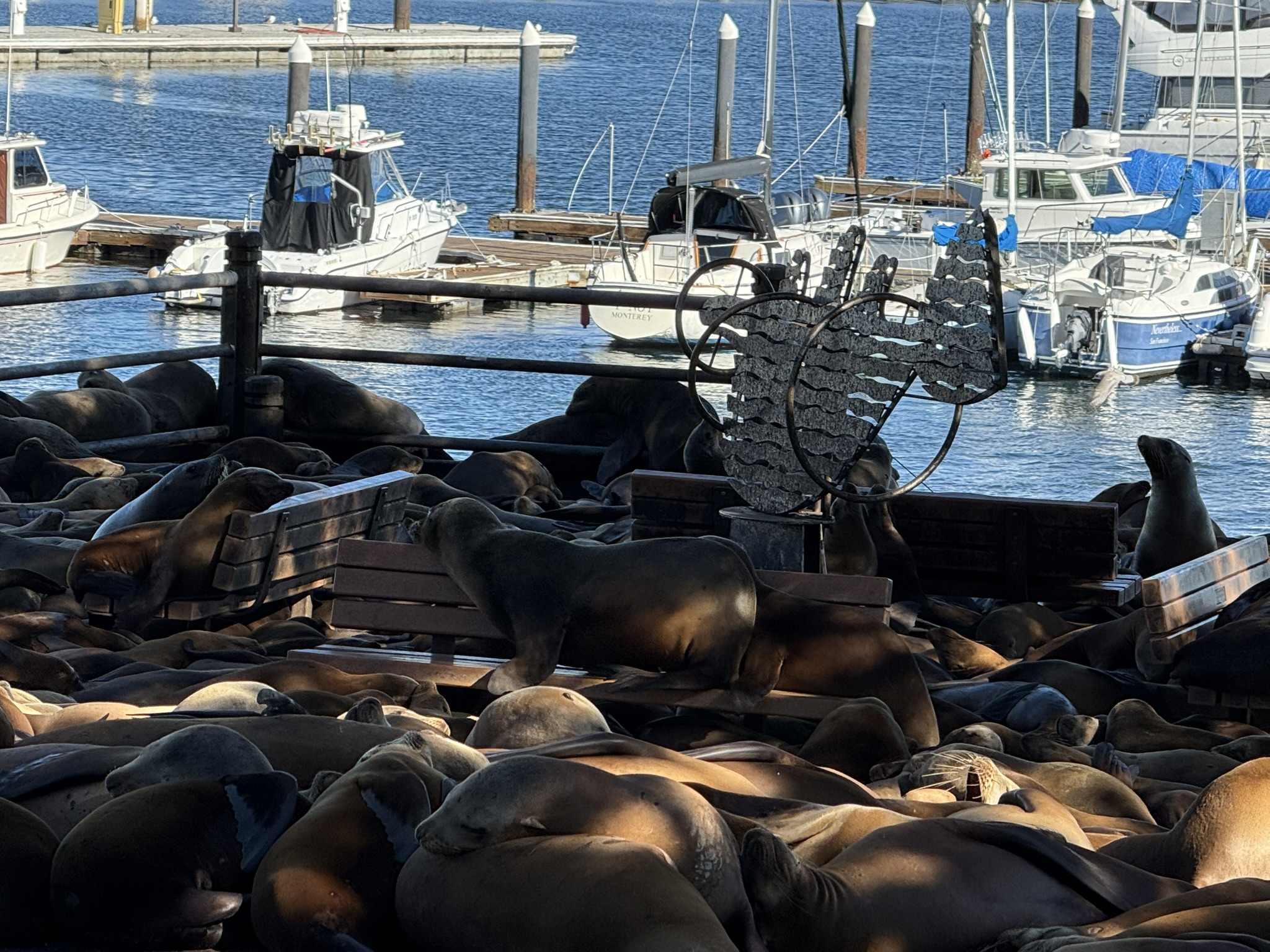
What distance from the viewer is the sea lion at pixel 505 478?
27.6 feet

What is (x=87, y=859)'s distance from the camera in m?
3.04

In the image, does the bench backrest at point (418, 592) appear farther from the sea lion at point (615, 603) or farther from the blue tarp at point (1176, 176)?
the blue tarp at point (1176, 176)

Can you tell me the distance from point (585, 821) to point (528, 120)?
30812 mm

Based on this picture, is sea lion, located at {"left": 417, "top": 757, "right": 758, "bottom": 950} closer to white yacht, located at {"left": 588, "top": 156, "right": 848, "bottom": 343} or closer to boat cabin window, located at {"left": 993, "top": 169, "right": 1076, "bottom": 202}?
white yacht, located at {"left": 588, "top": 156, "right": 848, "bottom": 343}

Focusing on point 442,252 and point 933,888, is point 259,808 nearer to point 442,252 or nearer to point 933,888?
point 933,888

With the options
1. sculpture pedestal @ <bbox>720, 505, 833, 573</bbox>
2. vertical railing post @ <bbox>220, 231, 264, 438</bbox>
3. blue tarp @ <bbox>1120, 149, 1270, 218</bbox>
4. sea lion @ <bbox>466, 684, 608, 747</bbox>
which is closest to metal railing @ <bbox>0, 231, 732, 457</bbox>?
vertical railing post @ <bbox>220, 231, 264, 438</bbox>

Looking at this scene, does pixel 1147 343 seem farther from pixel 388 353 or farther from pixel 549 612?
Answer: pixel 549 612

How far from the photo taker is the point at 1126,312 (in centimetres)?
2545

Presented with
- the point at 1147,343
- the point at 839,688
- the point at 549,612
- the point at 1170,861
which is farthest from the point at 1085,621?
the point at 1147,343

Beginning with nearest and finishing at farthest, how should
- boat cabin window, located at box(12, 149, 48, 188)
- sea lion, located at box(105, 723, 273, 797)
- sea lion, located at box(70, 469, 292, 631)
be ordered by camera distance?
sea lion, located at box(105, 723, 273, 797) < sea lion, located at box(70, 469, 292, 631) < boat cabin window, located at box(12, 149, 48, 188)

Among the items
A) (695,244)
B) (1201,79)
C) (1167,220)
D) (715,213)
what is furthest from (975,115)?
(695,244)

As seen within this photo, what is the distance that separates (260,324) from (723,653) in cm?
509

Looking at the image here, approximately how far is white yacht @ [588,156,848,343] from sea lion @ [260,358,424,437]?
1489cm

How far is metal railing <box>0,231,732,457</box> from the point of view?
8414 millimetres
